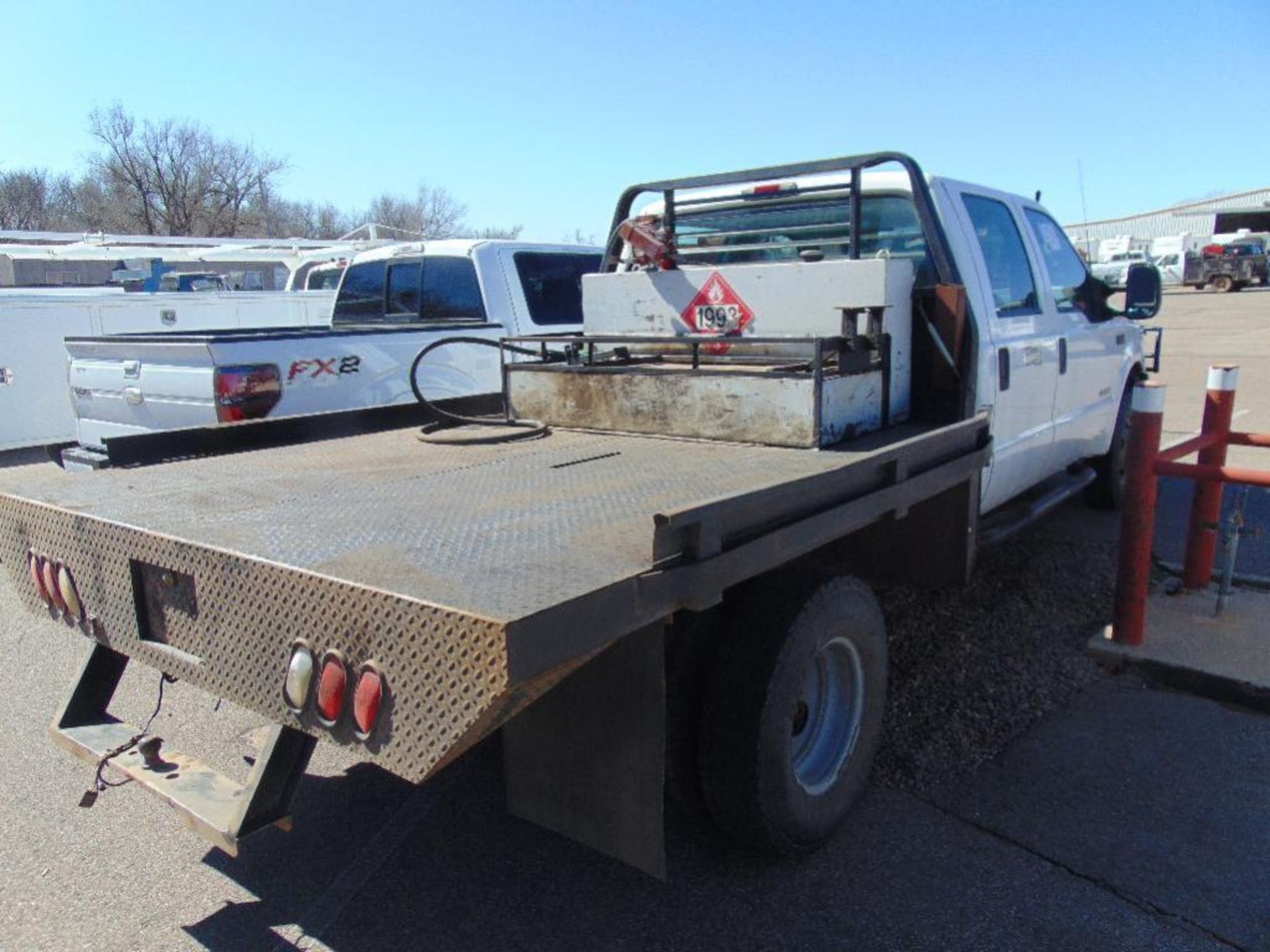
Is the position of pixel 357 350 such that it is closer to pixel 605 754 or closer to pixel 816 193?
pixel 816 193

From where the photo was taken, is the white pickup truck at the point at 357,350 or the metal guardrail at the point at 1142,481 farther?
the white pickup truck at the point at 357,350

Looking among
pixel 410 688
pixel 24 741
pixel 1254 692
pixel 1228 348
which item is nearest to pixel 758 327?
pixel 1254 692

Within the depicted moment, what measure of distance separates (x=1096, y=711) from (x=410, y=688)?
327 cm

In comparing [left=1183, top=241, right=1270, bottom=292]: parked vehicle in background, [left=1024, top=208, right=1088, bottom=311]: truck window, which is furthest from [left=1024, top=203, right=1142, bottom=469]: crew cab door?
[left=1183, top=241, right=1270, bottom=292]: parked vehicle in background

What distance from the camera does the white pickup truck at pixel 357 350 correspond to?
5520mm

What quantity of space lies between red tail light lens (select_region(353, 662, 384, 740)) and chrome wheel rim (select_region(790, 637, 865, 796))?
154cm

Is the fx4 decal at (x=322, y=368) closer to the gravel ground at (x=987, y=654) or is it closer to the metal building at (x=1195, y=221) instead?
the gravel ground at (x=987, y=654)

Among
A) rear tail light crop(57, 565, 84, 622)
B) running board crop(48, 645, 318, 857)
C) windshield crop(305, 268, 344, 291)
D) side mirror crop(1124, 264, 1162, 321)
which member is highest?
windshield crop(305, 268, 344, 291)

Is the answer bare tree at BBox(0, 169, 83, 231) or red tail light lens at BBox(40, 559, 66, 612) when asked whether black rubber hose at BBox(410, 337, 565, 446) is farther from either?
bare tree at BBox(0, 169, 83, 231)

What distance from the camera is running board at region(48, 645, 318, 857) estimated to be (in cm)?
247

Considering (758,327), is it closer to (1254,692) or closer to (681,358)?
(681,358)

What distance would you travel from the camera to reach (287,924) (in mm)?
2896

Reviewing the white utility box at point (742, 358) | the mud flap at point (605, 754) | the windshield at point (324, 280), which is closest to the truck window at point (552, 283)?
the white utility box at point (742, 358)

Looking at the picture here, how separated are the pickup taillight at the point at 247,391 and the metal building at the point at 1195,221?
222 ft
